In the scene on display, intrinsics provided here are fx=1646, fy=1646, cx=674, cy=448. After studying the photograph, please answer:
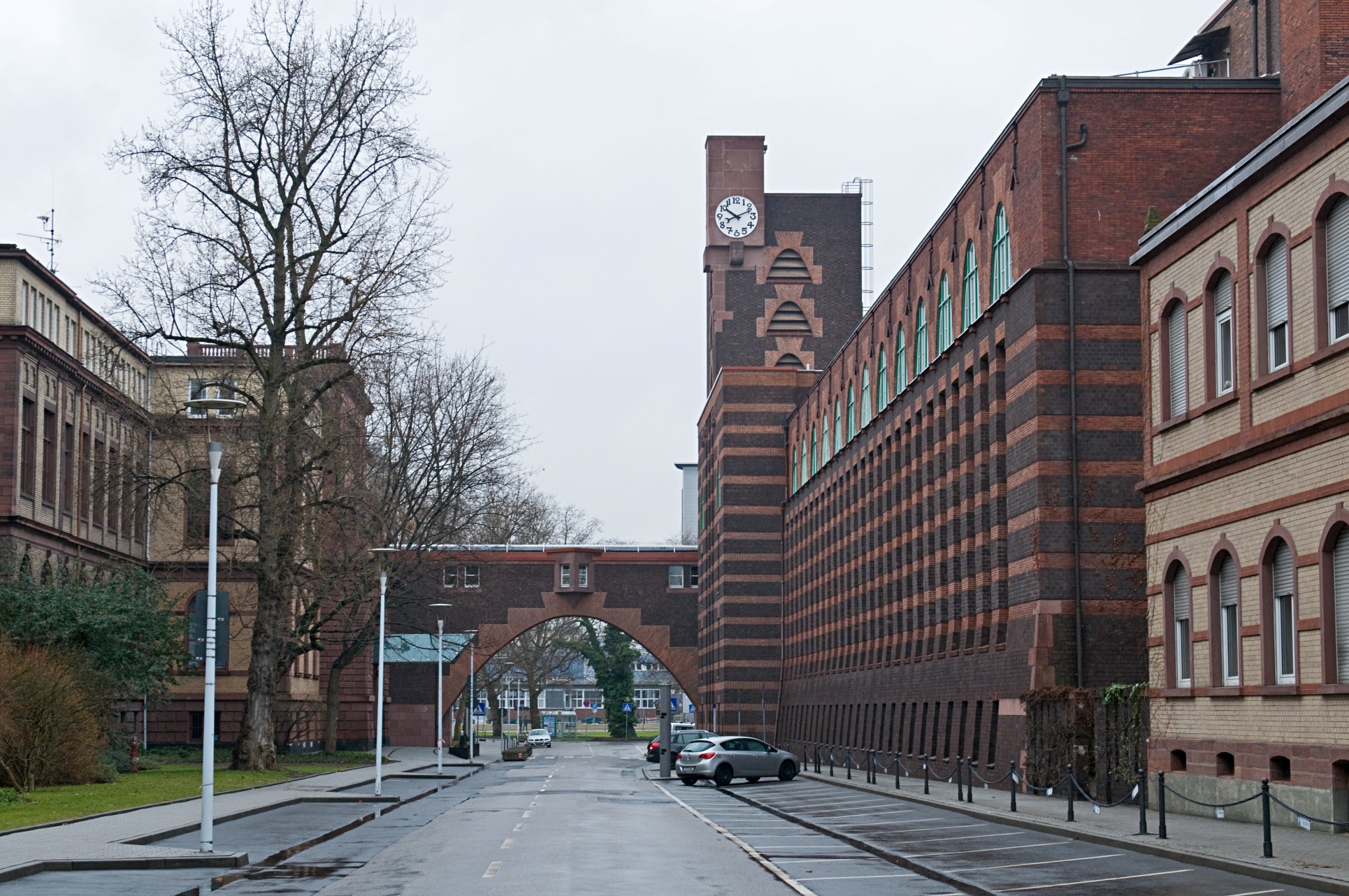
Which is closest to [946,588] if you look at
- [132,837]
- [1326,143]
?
[1326,143]

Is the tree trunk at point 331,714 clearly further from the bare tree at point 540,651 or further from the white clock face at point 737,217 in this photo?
the white clock face at point 737,217

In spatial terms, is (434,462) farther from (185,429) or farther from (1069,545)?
(1069,545)

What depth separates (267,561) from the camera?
42.7 m

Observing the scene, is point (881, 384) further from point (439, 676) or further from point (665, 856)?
point (665, 856)

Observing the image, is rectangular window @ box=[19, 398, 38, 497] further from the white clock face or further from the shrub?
the white clock face

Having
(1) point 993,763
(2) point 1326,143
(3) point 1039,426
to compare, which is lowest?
(1) point 993,763

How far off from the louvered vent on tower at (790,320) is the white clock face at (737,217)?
14.1ft

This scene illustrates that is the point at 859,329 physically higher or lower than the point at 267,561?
higher

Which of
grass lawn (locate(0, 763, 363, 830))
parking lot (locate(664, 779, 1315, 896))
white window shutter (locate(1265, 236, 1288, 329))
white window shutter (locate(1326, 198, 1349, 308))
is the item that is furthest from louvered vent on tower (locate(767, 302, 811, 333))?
white window shutter (locate(1326, 198, 1349, 308))

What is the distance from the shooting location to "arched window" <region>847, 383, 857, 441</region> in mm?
60656

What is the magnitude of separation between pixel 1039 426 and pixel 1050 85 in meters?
7.34

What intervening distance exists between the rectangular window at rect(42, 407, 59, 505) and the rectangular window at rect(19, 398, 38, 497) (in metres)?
1.24

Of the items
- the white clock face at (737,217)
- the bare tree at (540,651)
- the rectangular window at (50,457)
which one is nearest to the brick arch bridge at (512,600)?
the bare tree at (540,651)

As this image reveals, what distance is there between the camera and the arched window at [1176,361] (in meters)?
27.7
